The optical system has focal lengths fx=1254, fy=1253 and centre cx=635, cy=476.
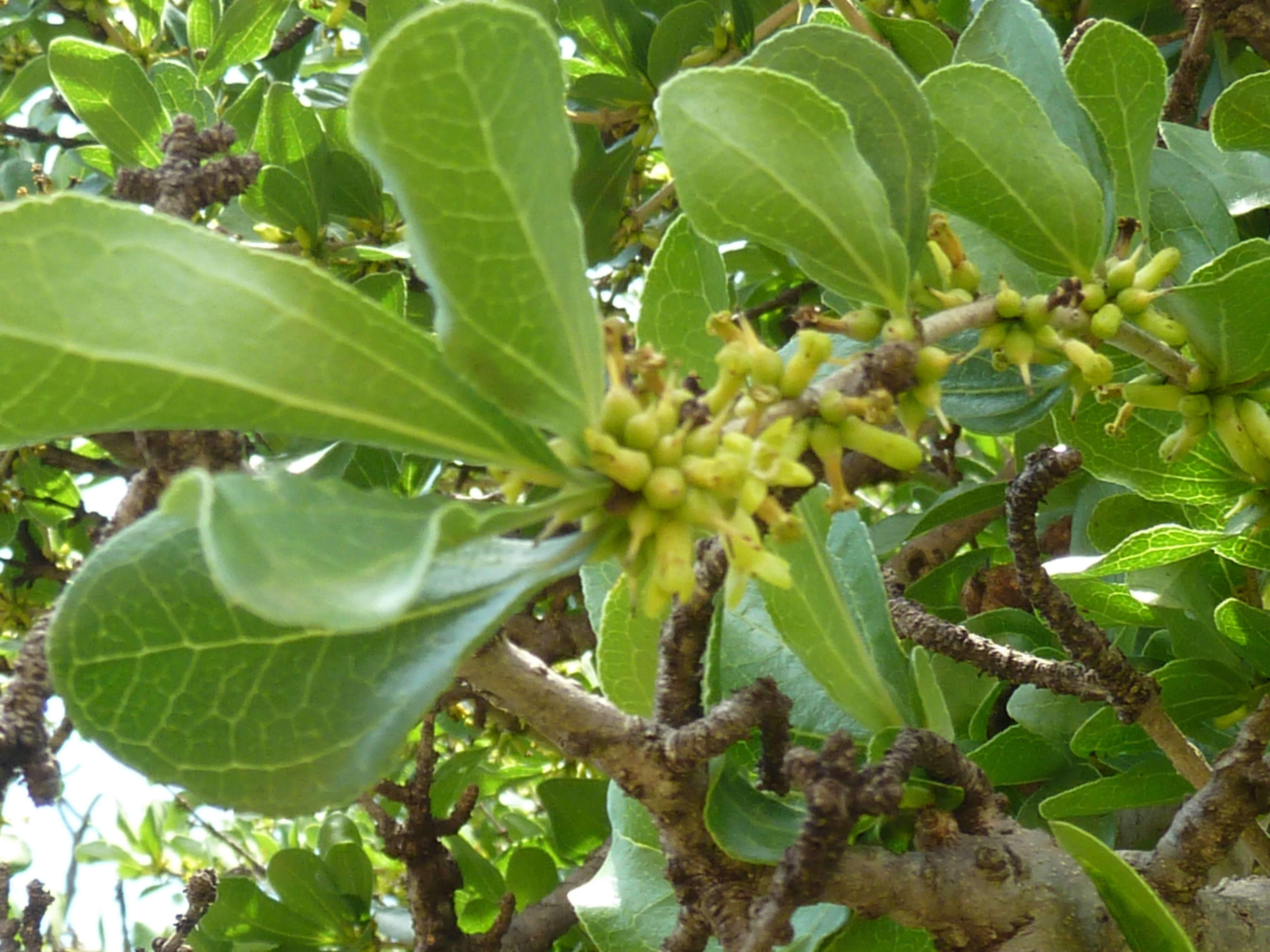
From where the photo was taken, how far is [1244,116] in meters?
1.36

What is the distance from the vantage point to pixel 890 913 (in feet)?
3.28

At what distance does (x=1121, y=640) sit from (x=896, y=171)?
0.95 m

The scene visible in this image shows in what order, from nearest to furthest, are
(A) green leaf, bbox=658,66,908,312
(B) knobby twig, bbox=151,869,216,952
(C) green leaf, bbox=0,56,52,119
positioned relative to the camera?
(A) green leaf, bbox=658,66,908,312 < (B) knobby twig, bbox=151,869,216,952 < (C) green leaf, bbox=0,56,52,119

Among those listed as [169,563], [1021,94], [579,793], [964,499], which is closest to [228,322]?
[169,563]

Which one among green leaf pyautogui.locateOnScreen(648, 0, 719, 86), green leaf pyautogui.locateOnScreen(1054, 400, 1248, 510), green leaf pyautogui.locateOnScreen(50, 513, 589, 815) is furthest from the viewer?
green leaf pyautogui.locateOnScreen(648, 0, 719, 86)

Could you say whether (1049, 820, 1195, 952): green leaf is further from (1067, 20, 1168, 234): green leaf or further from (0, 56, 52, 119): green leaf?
(0, 56, 52, 119): green leaf

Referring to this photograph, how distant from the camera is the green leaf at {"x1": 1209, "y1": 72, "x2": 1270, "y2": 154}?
1328 millimetres

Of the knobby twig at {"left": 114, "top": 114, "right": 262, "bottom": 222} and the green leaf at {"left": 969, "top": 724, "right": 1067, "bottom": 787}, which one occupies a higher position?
the knobby twig at {"left": 114, "top": 114, "right": 262, "bottom": 222}

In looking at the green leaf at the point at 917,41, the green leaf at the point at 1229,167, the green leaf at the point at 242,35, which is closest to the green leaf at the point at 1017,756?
the green leaf at the point at 1229,167

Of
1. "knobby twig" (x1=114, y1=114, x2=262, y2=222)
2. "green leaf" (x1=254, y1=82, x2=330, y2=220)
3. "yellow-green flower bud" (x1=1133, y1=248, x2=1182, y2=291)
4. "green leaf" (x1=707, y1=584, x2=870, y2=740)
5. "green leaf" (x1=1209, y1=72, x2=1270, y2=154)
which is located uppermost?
"green leaf" (x1=1209, y1=72, x2=1270, y2=154)

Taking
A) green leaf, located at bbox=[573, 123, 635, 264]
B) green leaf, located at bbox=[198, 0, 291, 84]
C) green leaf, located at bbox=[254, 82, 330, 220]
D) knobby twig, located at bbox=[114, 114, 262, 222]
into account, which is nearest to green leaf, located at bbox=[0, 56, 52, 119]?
green leaf, located at bbox=[198, 0, 291, 84]

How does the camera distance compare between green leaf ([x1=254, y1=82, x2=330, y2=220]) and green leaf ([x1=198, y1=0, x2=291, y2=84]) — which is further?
green leaf ([x1=198, y1=0, x2=291, y2=84])

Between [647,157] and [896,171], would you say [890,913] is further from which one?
[647,157]

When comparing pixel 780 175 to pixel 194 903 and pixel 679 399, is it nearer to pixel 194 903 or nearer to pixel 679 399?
pixel 679 399
